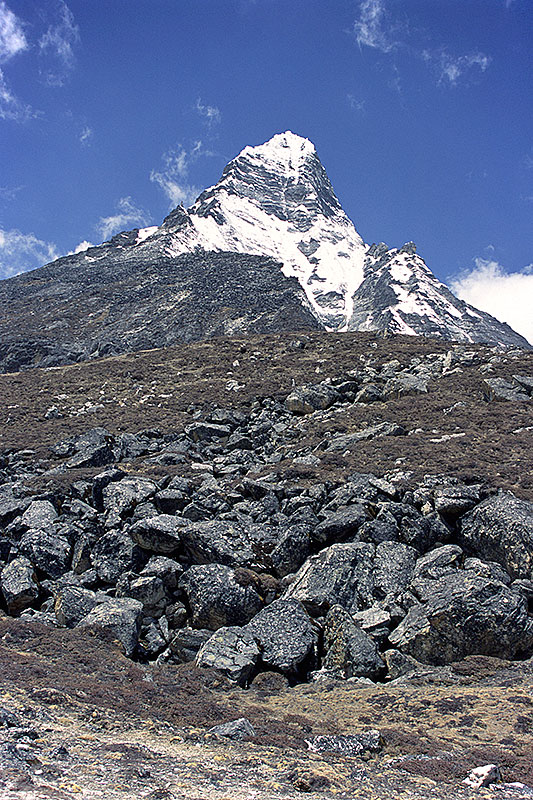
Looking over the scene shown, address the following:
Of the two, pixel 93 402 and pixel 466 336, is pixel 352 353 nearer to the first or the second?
pixel 93 402

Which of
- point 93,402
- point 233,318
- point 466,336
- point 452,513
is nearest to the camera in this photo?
point 452,513

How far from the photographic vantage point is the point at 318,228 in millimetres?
168625

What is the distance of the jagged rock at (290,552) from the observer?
1630 cm

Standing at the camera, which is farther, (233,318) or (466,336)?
(466,336)

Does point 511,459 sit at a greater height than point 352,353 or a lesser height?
lesser

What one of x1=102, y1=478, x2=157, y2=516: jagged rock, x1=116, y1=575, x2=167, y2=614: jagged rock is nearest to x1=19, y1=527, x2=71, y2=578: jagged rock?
x1=102, y1=478, x2=157, y2=516: jagged rock

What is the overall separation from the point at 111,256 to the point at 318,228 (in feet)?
272

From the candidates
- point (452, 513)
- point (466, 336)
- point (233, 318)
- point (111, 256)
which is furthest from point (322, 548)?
point (466, 336)

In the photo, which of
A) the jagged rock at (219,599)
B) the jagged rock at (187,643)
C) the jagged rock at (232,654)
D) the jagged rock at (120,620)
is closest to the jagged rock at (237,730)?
the jagged rock at (232,654)

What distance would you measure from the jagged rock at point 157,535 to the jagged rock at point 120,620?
2356 mm

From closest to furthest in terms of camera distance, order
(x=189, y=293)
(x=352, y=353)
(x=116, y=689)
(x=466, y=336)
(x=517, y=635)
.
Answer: (x=116, y=689) < (x=517, y=635) < (x=352, y=353) < (x=189, y=293) < (x=466, y=336)

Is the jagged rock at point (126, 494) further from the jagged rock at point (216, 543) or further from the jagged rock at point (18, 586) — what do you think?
the jagged rock at point (18, 586)

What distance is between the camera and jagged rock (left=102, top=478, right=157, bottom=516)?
1897 cm

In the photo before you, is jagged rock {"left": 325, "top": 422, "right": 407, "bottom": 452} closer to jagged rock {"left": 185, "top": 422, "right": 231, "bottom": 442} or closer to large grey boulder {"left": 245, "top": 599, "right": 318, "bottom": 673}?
jagged rock {"left": 185, "top": 422, "right": 231, "bottom": 442}
